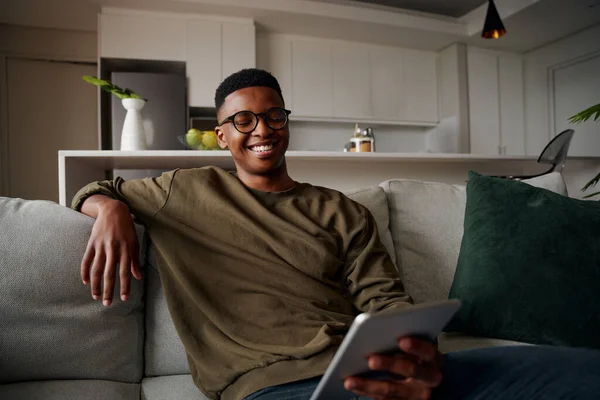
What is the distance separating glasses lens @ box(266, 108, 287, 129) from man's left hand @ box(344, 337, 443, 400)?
71 centimetres

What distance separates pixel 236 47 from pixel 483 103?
113 inches

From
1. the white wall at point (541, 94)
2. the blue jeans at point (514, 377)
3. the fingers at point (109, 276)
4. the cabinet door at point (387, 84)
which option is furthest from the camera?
the white wall at point (541, 94)

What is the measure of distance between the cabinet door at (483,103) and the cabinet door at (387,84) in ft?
2.62

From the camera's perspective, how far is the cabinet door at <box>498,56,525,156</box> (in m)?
5.30

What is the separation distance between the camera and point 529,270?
122 centimetres

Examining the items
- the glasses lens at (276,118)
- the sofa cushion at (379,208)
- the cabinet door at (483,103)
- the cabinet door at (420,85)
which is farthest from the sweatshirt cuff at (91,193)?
the cabinet door at (483,103)

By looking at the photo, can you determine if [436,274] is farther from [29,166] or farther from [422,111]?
[29,166]

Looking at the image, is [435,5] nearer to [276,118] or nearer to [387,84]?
[387,84]

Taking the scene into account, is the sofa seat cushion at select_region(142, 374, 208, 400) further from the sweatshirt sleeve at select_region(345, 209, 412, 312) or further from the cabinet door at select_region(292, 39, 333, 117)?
the cabinet door at select_region(292, 39, 333, 117)

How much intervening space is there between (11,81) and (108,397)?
178 inches

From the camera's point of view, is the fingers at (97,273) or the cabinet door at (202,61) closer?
the fingers at (97,273)

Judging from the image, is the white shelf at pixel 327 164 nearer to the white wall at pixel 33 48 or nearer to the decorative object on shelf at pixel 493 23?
the decorative object on shelf at pixel 493 23

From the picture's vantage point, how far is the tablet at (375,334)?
1.98 ft

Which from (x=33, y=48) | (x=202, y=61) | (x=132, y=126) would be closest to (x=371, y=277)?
(x=132, y=126)
